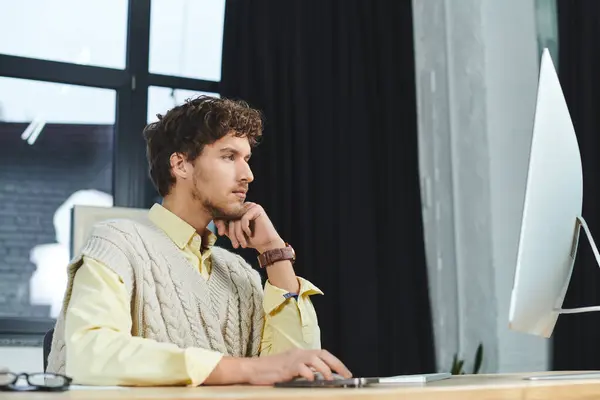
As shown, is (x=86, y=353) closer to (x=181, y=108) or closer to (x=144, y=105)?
(x=181, y=108)

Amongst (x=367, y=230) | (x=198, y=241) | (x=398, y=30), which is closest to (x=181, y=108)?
(x=198, y=241)

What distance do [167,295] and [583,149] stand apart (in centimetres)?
226

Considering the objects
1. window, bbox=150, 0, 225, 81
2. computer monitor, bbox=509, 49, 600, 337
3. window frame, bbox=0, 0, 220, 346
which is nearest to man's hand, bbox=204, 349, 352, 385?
computer monitor, bbox=509, 49, 600, 337

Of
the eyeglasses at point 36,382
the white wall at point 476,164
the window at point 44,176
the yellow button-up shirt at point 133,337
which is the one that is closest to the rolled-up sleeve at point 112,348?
the yellow button-up shirt at point 133,337

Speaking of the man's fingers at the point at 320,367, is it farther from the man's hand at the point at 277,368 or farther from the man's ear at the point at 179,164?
the man's ear at the point at 179,164

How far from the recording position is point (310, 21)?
4328mm

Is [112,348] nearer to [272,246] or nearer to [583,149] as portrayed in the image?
[272,246]

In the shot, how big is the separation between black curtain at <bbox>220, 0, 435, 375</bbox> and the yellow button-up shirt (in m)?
2.01

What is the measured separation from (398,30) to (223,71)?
1.00m

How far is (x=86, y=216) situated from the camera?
3.26 metres

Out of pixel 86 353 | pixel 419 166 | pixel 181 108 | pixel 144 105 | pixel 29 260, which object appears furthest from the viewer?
pixel 419 166

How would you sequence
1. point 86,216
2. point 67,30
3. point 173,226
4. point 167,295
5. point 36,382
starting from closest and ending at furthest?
point 36,382 → point 167,295 → point 173,226 → point 86,216 → point 67,30

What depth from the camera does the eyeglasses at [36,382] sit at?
1.01 metres

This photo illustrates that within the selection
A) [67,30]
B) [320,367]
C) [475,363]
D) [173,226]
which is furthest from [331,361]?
[67,30]
